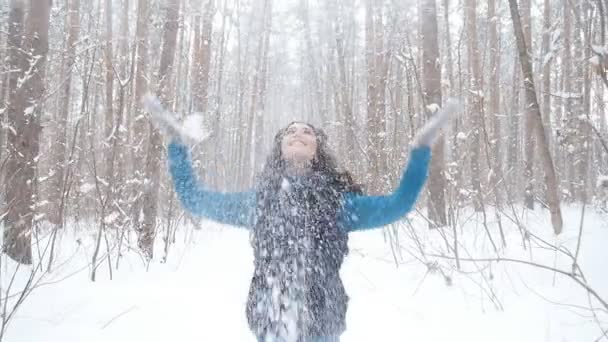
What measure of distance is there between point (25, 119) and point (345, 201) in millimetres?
3966

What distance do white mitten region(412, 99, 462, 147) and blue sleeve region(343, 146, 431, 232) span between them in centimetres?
3

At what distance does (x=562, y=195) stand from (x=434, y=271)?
991 cm

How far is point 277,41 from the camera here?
22938mm

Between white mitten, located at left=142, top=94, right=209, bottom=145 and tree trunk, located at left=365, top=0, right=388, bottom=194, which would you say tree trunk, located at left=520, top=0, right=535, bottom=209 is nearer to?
tree trunk, located at left=365, top=0, right=388, bottom=194

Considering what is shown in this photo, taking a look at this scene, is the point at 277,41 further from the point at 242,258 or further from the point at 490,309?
the point at 490,309

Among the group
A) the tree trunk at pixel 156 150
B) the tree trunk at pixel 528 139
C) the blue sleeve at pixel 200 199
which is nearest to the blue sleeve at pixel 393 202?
the blue sleeve at pixel 200 199

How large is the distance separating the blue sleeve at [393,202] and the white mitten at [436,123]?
1.2 inches

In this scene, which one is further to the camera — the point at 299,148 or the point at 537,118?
the point at 537,118

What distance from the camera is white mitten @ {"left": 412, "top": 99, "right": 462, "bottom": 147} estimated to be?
1638 millimetres

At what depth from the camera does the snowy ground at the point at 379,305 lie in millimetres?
2648

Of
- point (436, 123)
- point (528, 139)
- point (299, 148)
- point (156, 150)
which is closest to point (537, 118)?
point (436, 123)

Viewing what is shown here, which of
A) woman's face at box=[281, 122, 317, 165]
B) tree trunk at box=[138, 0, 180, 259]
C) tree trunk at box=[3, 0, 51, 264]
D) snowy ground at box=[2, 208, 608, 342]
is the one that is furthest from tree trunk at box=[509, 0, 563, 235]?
tree trunk at box=[3, 0, 51, 264]

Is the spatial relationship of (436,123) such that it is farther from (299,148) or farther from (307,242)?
(307,242)

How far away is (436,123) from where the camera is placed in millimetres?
1650
